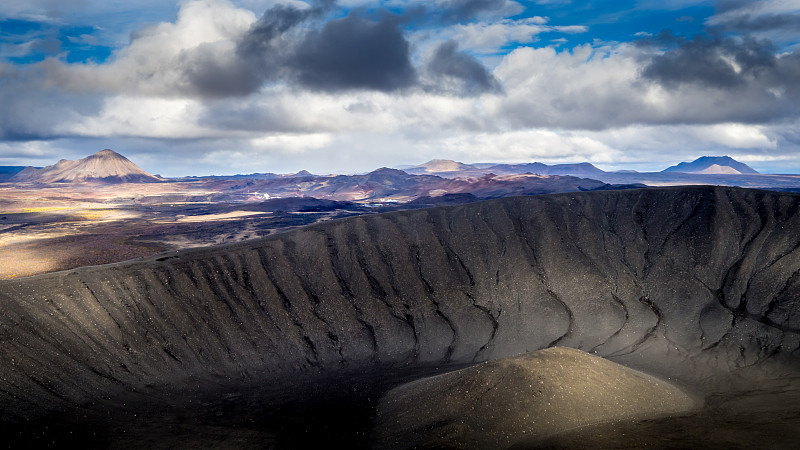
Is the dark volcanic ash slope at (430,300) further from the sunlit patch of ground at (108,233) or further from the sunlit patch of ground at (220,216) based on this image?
the sunlit patch of ground at (220,216)

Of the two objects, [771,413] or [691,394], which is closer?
[771,413]

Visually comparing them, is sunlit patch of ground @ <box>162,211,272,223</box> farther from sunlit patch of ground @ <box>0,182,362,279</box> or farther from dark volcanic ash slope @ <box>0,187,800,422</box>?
dark volcanic ash slope @ <box>0,187,800,422</box>

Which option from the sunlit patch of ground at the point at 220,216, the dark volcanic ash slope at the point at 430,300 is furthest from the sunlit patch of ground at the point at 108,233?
the dark volcanic ash slope at the point at 430,300

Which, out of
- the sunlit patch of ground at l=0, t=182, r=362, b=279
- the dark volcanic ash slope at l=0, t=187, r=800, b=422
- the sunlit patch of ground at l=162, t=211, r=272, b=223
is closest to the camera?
the dark volcanic ash slope at l=0, t=187, r=800, b=422

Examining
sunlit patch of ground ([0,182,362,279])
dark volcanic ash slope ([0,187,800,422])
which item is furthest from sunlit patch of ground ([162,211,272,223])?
dark volcanic ash slope ([0,187,800,422])

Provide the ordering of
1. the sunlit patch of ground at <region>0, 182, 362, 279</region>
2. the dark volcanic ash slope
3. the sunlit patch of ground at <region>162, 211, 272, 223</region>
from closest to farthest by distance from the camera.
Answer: the dark volcanic ash slope, the sunlit patch of ground at <region>0, 182, 362, 279</region>, the sunlit patch of ground at <region>162, 211, 272, 223</region>

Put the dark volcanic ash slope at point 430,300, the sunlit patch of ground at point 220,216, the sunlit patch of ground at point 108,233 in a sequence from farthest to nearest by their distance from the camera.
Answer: the sunlit patch of ground at point 220,216, the sunlit patch of ground at point 108,233, the dark volcanic ash slope at point 430,300

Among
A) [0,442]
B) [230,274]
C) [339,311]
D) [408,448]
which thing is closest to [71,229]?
[230,274]

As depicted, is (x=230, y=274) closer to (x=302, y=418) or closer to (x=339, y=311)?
(x=339, y=311)
